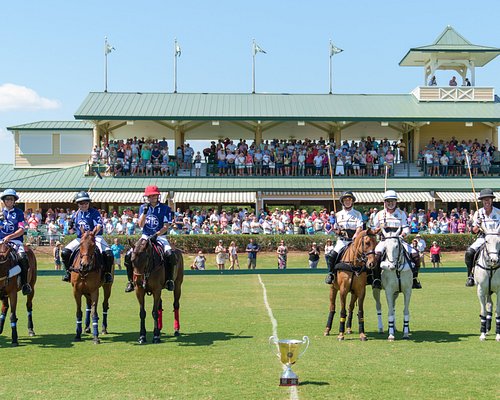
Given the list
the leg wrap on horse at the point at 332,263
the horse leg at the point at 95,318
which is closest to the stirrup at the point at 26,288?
the horse leg at the point at 95,318

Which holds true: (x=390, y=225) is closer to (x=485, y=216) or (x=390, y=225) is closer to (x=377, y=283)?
(x=377, y=283)

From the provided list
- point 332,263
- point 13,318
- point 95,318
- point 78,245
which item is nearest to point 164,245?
point 78,245

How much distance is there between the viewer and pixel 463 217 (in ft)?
128

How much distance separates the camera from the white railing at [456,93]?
158 feet

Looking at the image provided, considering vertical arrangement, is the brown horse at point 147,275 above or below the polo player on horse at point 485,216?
below

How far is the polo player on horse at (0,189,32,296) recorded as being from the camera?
13225 mm

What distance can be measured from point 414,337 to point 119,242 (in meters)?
24.1

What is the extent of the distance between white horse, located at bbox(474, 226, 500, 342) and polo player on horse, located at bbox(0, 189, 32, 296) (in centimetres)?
811

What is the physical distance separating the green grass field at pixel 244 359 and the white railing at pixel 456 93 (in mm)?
31649

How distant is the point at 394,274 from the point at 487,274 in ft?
5.44

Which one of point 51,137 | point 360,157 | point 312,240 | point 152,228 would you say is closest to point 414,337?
point 152,228

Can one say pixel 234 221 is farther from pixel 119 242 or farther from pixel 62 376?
pixel 62 376

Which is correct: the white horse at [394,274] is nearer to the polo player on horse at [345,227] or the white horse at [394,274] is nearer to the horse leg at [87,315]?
the polo player on horse at [345,227]

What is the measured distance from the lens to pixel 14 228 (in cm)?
1338
